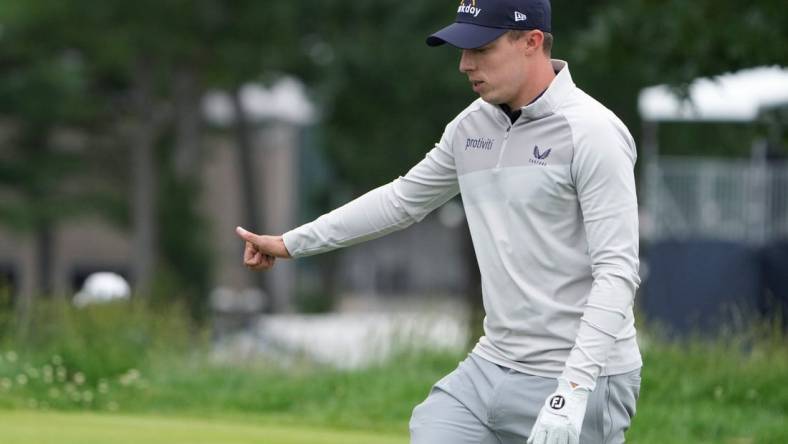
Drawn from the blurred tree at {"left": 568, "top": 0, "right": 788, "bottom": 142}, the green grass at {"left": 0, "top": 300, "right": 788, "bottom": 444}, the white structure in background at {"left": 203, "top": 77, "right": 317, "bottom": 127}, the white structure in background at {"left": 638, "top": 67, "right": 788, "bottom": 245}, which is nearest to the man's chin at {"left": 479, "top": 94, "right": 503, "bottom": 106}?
the green grass at {"left": 0, "top": 300, "right": 788, "bottom": 444}

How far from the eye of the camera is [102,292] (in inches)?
547

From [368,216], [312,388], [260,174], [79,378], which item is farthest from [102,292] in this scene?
[260,174]

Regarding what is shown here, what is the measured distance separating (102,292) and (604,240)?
1011 centimetres

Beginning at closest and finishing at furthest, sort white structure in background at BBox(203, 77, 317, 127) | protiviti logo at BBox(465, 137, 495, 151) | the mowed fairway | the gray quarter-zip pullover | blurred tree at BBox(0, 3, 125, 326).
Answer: the gray quarter-zip pullover
protiviti logo at BBox(465, 137, 495, 151)
the mowed fairway
blurred tree at BBox(0, 3, 125, 326)
white structure in background at BBox(203, 77, 317, 127)

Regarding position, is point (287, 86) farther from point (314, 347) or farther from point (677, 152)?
point (314, 347)

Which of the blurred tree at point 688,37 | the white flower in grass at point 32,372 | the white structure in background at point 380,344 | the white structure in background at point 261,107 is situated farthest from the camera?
the white structure in background at point 261,107

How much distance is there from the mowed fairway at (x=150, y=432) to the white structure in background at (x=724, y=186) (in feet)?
31.1

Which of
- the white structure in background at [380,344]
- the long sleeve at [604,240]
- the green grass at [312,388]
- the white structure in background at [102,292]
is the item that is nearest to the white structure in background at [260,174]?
the white structure in background at [102,292]

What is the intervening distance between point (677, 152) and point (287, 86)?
36.7ft

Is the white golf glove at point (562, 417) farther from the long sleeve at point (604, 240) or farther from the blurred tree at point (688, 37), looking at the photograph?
the blurred tree at point (688, 37)

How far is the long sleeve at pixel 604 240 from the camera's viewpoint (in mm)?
4266

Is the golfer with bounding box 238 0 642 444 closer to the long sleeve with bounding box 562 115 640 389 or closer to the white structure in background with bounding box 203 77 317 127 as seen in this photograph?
the long sleeve with bounding box 562 115 640 389

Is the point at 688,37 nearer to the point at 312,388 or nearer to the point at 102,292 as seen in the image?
the point at 312,388

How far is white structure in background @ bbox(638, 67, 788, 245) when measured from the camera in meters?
17.9
